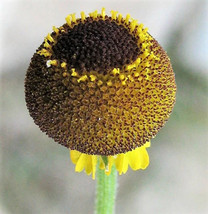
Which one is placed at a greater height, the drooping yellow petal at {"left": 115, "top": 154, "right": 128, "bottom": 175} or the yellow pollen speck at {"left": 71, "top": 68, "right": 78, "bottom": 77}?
the yellow pollen speck at {"left": 71, "top": 68, "right": 78, "bottom": 77}

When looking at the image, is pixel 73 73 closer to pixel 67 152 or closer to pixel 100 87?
pixel 100 87

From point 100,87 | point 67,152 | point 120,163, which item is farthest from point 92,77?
point 67,152

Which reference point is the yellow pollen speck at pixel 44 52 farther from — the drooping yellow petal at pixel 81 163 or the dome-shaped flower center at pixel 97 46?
the drooping yellow petal at pixel 81 163

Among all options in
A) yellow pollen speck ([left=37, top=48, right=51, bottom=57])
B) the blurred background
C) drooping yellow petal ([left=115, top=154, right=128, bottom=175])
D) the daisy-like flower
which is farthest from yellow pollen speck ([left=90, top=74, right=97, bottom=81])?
the blurred background

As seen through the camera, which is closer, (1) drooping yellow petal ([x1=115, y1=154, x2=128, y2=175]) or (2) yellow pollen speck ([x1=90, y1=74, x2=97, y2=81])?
(2) yellow pollen speck ([x1=90, y1=74, x2=97, y2=81])

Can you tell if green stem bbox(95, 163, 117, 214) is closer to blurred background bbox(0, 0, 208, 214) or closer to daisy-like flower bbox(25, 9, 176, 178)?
daisy-like flower bbox(25, 9, 176, 178)
